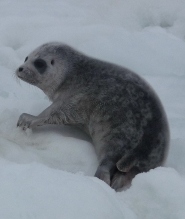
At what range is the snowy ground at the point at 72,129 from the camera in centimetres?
255

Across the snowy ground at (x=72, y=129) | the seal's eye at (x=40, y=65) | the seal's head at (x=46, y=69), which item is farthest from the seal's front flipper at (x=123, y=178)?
the seal's eye at (x=40, y=65)

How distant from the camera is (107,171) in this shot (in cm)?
358

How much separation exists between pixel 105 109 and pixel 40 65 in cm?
67

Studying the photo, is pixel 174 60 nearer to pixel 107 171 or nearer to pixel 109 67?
pixel 109 67

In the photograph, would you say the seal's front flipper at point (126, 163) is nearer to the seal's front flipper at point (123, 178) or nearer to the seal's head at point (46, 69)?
the seal's front flipper at point (123, 178)

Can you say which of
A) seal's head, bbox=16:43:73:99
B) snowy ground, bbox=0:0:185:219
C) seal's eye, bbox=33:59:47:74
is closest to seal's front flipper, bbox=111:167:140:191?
snowy ground, bbox=0:0:185:219

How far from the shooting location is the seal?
3658 millimetres

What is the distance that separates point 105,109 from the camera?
12.8ft

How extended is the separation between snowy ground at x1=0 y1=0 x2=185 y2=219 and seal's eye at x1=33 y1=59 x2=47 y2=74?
281mm

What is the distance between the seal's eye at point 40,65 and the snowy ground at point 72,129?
11.1 inches

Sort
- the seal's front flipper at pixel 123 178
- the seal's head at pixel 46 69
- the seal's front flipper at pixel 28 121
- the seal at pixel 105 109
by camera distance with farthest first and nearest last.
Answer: the seal's head at pixel 46 69 < the seal's front flipper at pixel 28 121 < the seal at pixel 105 109 < the seal's front flipper at pixel 123 178

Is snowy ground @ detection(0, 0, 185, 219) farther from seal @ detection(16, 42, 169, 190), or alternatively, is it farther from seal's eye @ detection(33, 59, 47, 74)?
seal's eye @ detection(33, 59, 47, 74)

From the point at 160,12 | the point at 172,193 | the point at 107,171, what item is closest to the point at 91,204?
the point at 172,193

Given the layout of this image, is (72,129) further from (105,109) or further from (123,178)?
(123,178)
